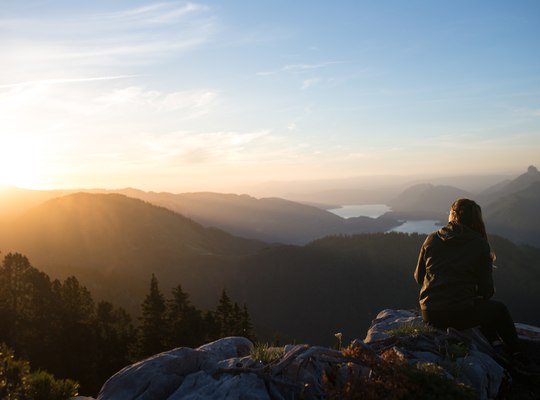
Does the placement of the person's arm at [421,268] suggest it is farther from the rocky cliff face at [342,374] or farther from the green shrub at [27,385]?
the green shrub at [27,385]

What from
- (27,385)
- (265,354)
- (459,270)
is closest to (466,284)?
(459,270)

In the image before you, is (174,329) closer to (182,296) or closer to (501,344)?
(182,296)

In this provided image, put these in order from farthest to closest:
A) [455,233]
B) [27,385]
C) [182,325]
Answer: [182,325], [455,233], [27,385]

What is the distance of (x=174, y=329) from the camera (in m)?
46.5

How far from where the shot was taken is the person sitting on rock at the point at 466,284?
822 cm

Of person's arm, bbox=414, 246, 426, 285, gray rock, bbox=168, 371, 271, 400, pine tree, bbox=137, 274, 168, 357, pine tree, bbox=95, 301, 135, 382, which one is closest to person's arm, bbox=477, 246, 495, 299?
person's arm, bbox=414, 246, 426, 285

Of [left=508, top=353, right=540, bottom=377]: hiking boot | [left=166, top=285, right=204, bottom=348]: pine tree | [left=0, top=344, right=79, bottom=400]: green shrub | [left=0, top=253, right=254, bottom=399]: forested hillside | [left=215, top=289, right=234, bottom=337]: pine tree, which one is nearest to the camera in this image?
[left=0, top=344, right=79, bottom=400]: green shrub

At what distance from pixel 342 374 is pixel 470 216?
4.64 m

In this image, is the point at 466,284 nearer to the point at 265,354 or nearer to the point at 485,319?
the point at 485,319

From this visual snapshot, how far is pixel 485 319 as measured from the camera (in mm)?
8234

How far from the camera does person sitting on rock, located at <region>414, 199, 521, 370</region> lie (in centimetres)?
822

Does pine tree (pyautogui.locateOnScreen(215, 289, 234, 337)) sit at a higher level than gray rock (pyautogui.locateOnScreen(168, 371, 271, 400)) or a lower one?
lower

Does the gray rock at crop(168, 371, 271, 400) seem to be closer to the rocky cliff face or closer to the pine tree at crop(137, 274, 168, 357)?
the rocky cliff face

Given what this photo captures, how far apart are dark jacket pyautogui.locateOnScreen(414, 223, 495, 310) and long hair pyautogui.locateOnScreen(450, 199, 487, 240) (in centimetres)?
20
